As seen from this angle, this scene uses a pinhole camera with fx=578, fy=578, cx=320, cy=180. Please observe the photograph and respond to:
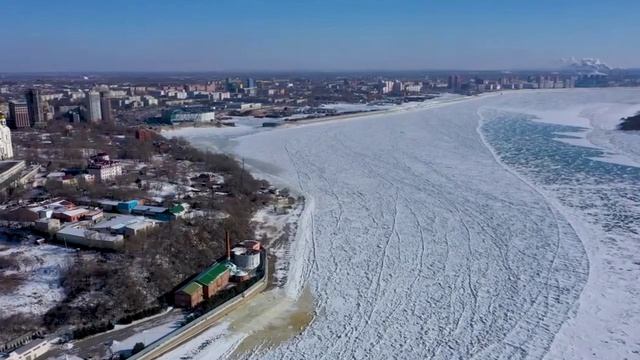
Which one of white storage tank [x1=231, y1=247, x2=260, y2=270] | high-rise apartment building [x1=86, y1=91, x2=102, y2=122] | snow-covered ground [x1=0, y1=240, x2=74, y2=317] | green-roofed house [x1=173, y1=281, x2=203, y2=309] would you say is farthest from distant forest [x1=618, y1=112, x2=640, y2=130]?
high-rise apartment building [x1=86, y1=91, x2=102, y2=122]

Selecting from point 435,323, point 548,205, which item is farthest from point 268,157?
point 435,323

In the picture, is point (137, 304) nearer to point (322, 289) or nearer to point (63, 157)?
point (322, 289)

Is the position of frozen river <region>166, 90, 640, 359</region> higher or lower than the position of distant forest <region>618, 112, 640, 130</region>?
lower

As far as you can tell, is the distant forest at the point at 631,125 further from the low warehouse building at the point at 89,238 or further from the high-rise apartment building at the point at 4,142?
the high-rise apartment building at the point at 4,142

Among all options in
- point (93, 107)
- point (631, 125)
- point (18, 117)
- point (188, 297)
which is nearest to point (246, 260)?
point (188, 297)

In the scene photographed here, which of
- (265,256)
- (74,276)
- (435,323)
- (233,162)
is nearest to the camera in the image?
(435,323)

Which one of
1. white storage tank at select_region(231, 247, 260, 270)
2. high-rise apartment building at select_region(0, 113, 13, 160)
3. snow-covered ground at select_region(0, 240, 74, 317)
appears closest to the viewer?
snow-covered ground at select_region(0, 240, 74, 317)

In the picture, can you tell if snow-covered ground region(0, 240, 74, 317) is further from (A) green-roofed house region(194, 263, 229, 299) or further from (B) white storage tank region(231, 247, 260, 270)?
(B) white storage tank region(231, 247, 260, 270)

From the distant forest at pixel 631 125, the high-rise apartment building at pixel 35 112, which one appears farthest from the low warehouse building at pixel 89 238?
the distant forest at pixel 631 125
